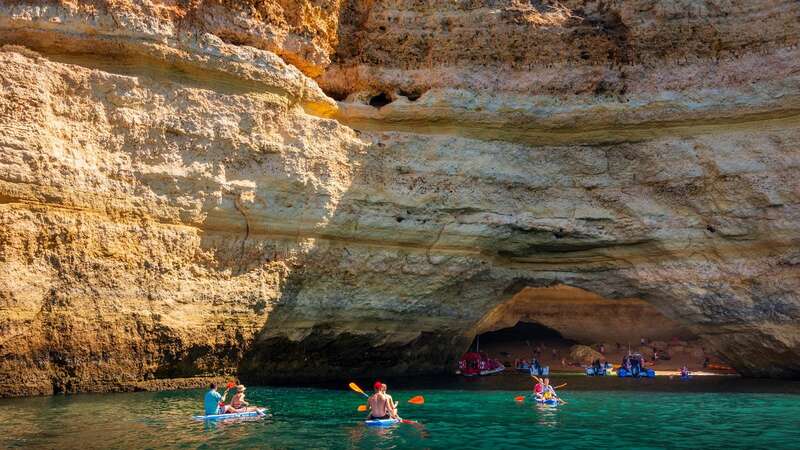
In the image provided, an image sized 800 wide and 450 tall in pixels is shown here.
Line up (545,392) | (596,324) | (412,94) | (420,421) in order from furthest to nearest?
(596,324), (412,94), (545,392), (420,421)

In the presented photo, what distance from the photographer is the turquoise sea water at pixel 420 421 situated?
1213 centimetres

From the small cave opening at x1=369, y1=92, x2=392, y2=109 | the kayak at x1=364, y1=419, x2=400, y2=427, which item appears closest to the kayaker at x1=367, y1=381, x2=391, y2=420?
the kayak at x1=364, y1=419, x2=400, y2=427

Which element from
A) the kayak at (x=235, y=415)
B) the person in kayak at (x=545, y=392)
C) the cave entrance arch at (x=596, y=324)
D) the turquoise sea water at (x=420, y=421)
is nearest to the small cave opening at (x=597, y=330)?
the cave entrance arch at (x=596, y=324)

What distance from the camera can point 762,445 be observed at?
12.3m

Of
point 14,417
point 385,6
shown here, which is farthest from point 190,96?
point 14,417

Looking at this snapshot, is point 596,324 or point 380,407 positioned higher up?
point 596,324

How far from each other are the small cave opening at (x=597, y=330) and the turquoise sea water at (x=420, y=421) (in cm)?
1089

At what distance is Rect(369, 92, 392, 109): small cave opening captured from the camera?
21.2 meters

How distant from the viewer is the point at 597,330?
30969 mm

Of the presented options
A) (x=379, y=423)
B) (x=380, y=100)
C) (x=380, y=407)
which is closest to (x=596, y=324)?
(x=380, y=100)

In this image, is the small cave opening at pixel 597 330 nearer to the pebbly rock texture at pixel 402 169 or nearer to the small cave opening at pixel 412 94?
the pebbly rock texture at pixel 402 169

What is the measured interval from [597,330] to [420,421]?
18050 mm

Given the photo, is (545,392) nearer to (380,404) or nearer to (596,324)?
(380,404)

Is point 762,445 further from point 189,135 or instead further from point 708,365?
point 708,365
